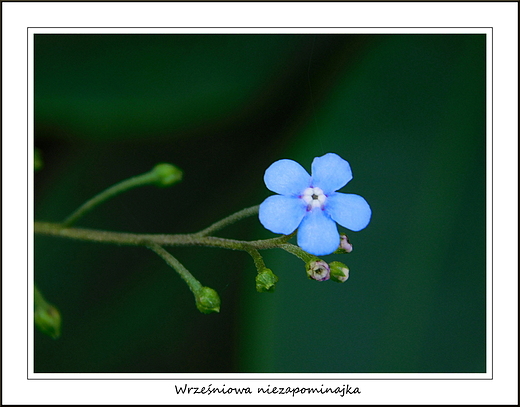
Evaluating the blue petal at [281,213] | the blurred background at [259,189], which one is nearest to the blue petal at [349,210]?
the blue petal at [281,213]

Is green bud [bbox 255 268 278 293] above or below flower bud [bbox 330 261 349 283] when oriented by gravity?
below

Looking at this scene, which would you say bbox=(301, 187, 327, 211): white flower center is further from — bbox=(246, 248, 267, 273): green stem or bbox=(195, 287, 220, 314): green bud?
bbox=(195, 287, 220, 314): green bud

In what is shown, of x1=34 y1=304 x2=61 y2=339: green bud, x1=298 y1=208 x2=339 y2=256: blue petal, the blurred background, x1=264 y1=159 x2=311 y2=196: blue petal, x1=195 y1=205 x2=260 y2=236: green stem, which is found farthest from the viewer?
the blurred background

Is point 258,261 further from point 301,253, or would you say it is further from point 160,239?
point 160,239

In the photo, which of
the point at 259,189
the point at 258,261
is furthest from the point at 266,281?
the point at 259,189

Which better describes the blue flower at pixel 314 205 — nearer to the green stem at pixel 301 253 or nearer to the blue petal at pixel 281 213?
the blue petal at pixel 281 213

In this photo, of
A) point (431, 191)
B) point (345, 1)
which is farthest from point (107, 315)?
point (345, 1)

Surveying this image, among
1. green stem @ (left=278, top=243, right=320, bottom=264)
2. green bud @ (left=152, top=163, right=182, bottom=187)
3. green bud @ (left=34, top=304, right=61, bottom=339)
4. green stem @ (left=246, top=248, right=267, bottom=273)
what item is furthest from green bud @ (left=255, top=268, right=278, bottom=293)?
green bud @ (left=34, top=304, right=61, bottom=339)
